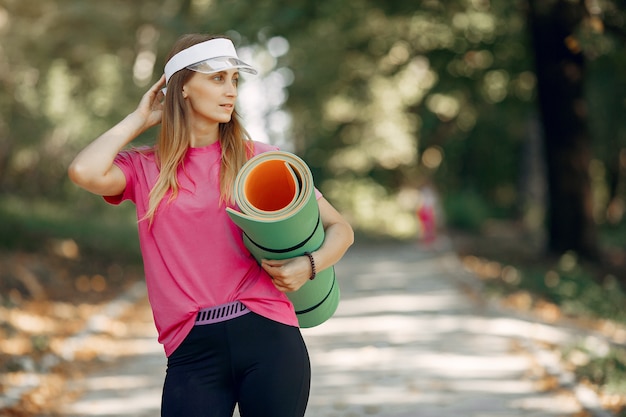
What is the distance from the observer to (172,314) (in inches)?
127

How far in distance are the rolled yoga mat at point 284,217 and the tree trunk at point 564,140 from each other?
49.2 ft

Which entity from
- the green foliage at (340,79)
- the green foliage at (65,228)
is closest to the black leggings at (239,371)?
the green foliage at (340,79)

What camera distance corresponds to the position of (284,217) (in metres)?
3.00

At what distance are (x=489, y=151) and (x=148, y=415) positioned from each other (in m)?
36.1

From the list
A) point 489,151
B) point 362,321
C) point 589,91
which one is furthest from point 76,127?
point 489,151

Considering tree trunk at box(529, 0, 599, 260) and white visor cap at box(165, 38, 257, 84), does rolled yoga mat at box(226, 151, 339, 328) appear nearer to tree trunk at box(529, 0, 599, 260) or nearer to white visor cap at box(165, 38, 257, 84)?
white visor cap at box(165, 38, 257, 84)

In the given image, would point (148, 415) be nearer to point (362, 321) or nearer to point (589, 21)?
point (362, 321)

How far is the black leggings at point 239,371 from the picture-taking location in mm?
3168

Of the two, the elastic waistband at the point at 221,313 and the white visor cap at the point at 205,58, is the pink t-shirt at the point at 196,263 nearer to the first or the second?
the elastic waistband at the point at 221,313

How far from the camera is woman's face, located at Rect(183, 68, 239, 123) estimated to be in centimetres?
326

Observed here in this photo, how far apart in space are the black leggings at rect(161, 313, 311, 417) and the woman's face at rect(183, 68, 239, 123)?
2.12ft

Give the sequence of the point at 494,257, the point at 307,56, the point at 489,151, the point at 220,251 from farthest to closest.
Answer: the point at 489,151, the point at 307,56, the point at 494,257, the point at 220,251

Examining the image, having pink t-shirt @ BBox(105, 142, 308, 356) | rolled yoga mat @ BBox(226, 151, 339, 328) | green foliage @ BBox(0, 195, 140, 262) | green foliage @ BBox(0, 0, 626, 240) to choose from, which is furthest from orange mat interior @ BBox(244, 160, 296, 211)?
green foliage @ BBox(0, 195, 140, 262)

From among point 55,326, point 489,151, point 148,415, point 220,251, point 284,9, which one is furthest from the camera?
point 489,151
